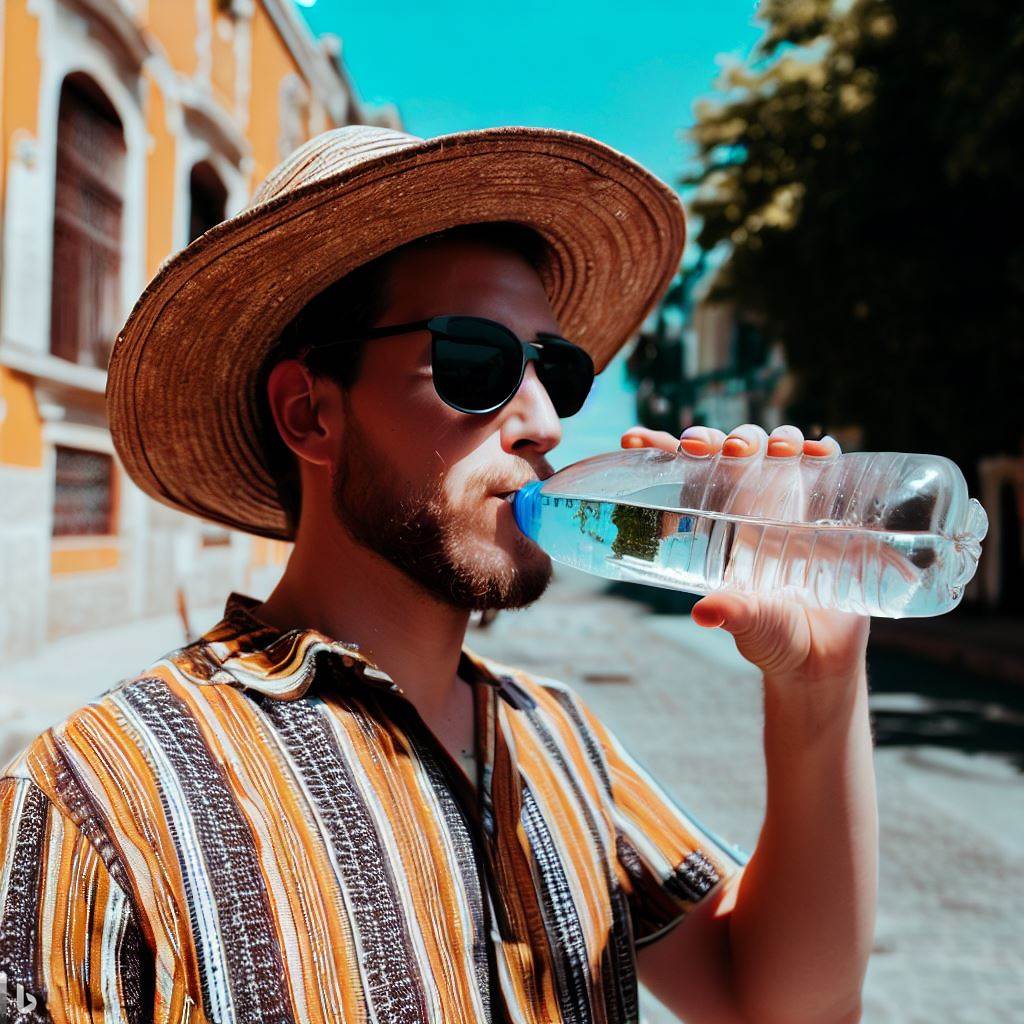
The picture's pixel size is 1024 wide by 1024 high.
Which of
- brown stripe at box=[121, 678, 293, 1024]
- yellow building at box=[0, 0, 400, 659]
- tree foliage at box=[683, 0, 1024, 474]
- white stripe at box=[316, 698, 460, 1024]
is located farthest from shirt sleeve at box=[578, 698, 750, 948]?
tree foliage at box=[683, 0, 1024, 474]

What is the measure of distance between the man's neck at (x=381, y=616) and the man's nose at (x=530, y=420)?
0.25m

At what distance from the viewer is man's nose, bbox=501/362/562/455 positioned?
1496 mm

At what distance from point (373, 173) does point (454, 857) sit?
87 cm

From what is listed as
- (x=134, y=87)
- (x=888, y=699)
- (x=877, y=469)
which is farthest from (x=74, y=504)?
(x=877, y=469)

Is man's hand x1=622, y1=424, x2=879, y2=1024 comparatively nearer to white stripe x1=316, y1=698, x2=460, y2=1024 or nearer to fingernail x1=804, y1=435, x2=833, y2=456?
fingernail x1=804, y1=435, x2=833, y2=456

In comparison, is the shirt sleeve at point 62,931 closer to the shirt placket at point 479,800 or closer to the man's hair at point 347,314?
the shirt placket at point 479,800

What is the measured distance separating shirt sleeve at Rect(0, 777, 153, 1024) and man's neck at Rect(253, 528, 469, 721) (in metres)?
0.48

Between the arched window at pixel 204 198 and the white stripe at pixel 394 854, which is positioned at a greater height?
the arched window at pixel 204 198

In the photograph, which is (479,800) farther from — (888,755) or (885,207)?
(885,207)

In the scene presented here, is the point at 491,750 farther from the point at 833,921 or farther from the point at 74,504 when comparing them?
the point at 74,504

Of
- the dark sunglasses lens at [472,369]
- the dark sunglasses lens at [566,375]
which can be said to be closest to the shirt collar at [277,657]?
the dark sunglasses lens at [472,369]

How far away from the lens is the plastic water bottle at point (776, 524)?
55.6 inches

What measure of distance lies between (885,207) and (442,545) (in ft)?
40.1

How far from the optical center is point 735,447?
4.16 feet
